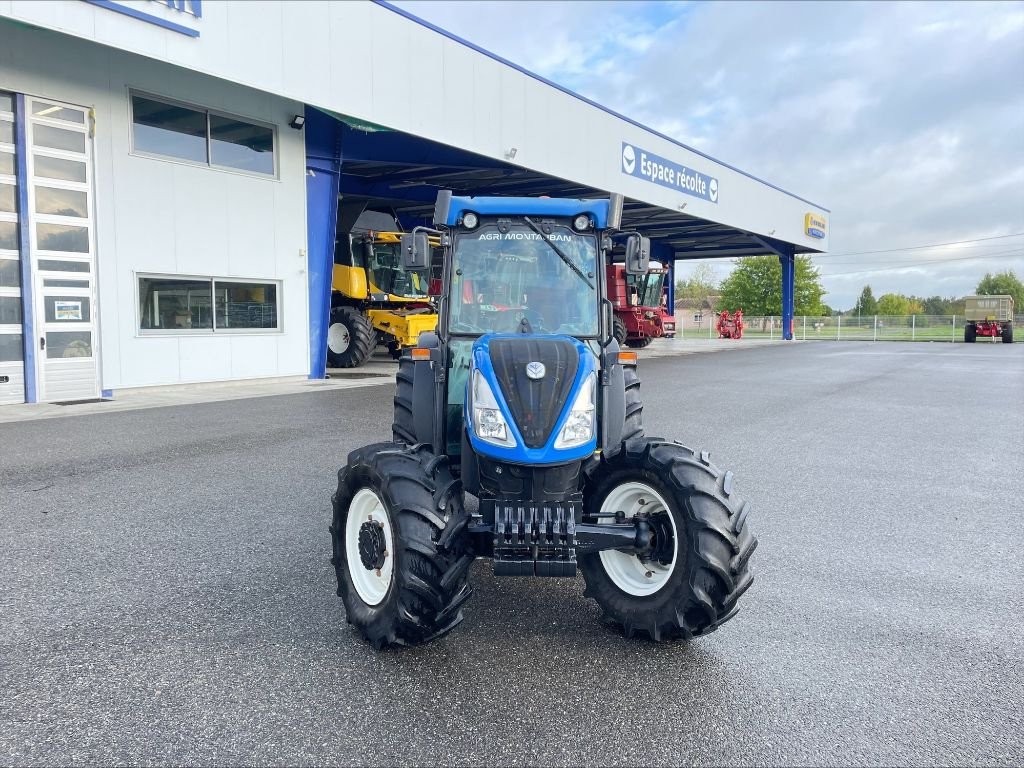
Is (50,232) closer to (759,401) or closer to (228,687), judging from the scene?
(228,687)

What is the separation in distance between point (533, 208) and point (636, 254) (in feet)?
2.37

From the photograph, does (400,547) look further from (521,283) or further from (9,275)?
(9,275)

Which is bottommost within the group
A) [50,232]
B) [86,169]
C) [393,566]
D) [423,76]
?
[393,566]

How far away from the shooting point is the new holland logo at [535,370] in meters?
3.45

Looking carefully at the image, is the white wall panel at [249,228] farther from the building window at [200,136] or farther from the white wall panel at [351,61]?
the white wall panel at [351,61]

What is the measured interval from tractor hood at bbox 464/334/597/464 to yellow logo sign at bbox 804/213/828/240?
41670mm

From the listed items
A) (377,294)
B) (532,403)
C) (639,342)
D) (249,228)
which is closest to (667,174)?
(639,342)

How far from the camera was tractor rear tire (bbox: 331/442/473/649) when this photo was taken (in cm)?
320

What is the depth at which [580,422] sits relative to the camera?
353 cm

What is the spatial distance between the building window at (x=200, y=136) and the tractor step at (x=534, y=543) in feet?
41.6

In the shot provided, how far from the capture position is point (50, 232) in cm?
1188

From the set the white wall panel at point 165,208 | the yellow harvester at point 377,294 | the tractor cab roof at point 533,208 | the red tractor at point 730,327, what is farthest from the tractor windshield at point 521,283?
the red tractor at point 730,327

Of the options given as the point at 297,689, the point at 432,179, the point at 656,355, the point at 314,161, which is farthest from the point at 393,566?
the point at 656,355

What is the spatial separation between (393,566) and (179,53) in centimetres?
1144
